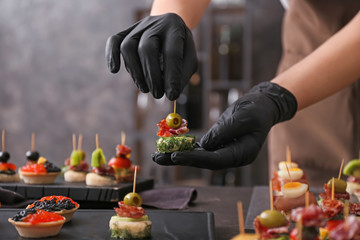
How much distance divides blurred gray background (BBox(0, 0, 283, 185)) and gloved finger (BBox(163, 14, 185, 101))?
2967 millimetres

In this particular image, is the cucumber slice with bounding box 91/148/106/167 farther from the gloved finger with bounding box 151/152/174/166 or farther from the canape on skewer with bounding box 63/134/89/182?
the gloved finger with bounding box 151/152/174/166

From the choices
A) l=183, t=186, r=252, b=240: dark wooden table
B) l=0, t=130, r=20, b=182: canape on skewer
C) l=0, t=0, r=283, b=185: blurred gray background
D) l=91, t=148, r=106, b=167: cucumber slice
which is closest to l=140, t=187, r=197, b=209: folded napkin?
l=183, t=186, r=252, b=240: dark wooden table

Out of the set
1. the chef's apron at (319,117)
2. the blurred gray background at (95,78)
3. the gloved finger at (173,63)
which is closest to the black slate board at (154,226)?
the gloved finger at (173,63)

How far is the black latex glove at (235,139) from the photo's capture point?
1.43m

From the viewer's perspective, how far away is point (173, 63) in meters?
1.54

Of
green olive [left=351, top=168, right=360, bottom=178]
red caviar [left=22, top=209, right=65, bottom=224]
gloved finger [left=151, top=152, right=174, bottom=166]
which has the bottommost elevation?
red caviar [left=22, top=209, right=65, bottom=224]

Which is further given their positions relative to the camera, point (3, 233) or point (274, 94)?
point (274, 94)

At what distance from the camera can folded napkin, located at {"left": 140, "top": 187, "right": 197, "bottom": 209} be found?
6.54 ft

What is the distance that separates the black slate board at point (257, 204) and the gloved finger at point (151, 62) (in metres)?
0.53

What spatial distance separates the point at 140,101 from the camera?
16.9ft

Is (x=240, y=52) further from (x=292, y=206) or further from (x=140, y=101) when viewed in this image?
(x=292, y=206)

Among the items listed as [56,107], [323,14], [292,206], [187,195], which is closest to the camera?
[292,206]

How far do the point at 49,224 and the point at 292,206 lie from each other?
2.89ft

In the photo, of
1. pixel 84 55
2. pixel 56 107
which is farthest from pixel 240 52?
pixel 56 107
